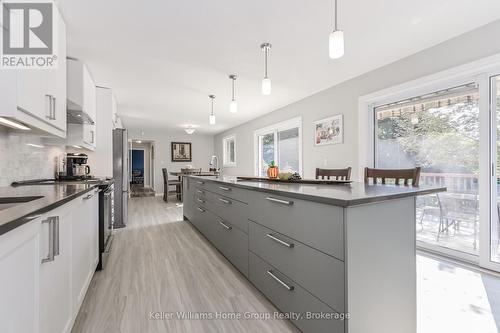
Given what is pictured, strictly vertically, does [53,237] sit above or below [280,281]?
above

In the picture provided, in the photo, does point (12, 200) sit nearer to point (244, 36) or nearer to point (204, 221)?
point (204, 221)

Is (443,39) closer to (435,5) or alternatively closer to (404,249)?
(435,5)

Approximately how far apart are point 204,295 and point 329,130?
10.7 feet

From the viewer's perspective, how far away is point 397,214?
1285 mm

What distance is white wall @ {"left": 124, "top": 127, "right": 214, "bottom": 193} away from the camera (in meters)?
8.93

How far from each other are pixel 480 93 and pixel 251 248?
274cm

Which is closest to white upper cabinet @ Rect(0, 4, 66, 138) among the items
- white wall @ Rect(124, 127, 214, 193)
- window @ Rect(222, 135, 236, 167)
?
window @ Rect(222, 135, 236, 167)

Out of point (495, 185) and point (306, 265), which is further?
point (495, 185)

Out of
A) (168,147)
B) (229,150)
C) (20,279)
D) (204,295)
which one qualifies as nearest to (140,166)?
(168,147)

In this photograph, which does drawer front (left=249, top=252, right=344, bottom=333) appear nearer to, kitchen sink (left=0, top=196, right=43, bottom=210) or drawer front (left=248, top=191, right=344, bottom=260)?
drawer front (left=248, top=191, right=344, bottom=260)

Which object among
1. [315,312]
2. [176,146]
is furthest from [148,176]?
[315,312]

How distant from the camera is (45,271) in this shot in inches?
39.8

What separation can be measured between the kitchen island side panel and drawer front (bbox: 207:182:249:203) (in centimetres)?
102

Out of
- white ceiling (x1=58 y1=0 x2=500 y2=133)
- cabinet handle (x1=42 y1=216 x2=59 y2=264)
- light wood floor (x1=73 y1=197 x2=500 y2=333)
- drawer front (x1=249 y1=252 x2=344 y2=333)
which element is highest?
white ceiling (x1=58 y1=0 x2=500 y2=133)
